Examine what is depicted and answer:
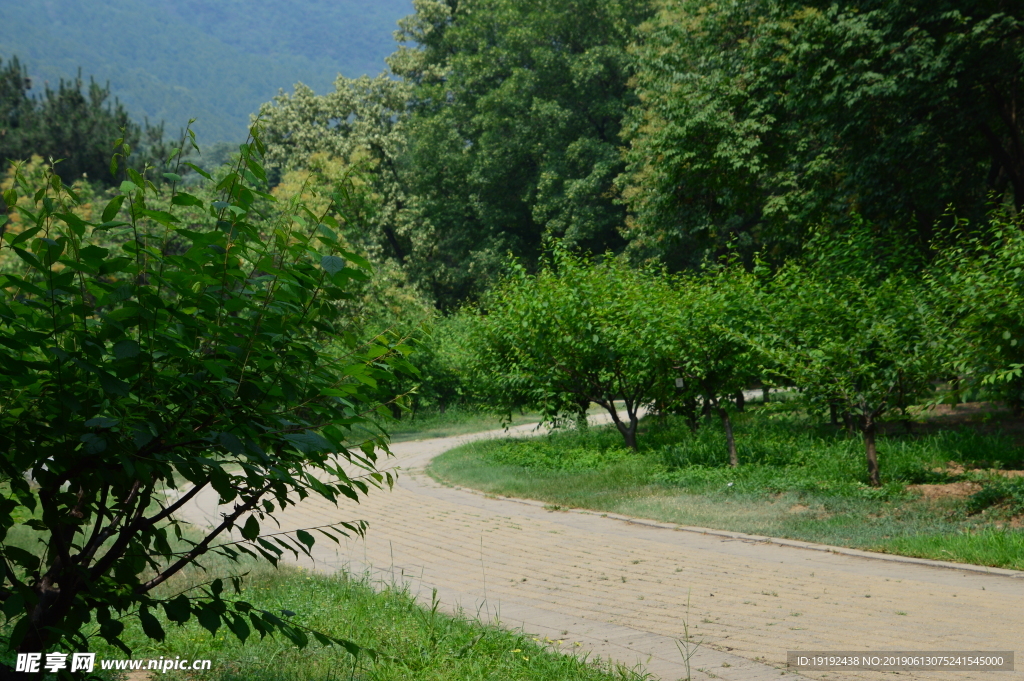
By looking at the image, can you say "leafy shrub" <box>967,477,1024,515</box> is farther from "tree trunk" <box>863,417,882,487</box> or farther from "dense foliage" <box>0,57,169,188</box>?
"dense foliage" <box>0,57,169,188</box>

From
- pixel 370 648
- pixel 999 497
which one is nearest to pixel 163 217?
pixel 370 648

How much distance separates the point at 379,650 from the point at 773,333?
9579mm

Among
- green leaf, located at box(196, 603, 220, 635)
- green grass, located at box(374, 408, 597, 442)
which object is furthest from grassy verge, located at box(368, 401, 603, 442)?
green leaf, located at box(196, 603, 220, 635)

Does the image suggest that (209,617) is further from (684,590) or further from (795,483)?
(795,483)

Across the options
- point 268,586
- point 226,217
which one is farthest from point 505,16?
point 226,217

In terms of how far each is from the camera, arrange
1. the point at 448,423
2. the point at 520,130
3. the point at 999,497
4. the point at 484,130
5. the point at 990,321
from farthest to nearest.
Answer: the point at 484,130 → the point at 520,130 → the point at 448,423 → the point at 990,321 → the point at 999,497

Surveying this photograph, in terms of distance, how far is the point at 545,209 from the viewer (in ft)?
141

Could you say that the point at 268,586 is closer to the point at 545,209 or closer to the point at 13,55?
the point at 545,209

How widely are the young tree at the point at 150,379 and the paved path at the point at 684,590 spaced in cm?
332

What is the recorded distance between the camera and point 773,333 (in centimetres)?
1342

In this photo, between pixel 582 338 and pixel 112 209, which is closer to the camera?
pixel 112 209

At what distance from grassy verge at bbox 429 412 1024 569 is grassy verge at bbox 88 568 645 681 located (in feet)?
16.4

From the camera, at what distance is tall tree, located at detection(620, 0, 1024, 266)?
16156mm

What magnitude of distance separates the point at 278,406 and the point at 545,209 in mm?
40676
